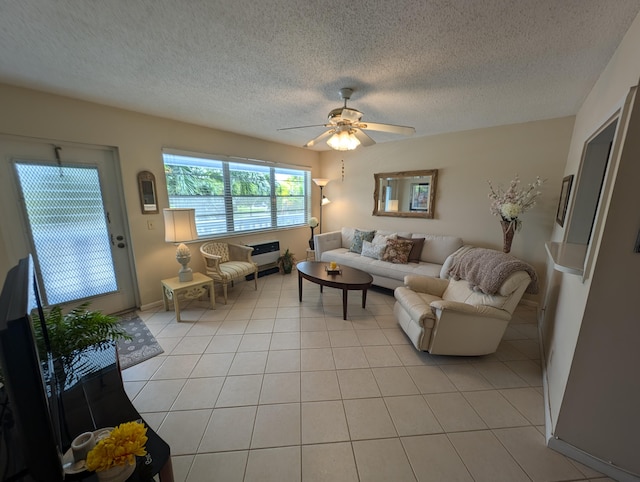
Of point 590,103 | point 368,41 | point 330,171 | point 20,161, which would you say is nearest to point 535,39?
point 368,41

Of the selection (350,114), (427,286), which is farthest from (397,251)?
(350,114)

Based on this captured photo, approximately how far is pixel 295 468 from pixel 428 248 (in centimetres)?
316

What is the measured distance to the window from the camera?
3.29 m

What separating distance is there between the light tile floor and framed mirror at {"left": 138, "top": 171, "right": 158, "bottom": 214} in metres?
1.39

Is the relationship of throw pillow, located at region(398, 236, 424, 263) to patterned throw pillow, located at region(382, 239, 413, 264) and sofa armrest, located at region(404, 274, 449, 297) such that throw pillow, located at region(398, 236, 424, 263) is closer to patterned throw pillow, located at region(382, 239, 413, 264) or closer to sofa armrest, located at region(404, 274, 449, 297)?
patterned throw pillow, located at region(382, 239, 413, 264)

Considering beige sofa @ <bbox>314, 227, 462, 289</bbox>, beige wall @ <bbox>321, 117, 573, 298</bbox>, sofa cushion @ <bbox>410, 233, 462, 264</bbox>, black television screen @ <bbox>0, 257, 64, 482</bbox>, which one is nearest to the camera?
black television screen @ <bbox>0, 257, 64, 482</bbox>

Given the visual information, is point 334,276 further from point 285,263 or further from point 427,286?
point 285,263

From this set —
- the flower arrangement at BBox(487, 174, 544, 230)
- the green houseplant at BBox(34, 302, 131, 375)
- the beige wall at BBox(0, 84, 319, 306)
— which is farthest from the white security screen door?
the flower arrangement at BBox(487, 174, 544, 230)

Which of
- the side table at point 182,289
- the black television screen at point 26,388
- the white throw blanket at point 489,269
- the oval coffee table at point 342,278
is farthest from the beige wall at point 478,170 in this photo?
the black television screen at point 26,388

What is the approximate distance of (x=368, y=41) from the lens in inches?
59.4

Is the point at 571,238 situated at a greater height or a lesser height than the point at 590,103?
lesser

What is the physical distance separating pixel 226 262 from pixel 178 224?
109cm

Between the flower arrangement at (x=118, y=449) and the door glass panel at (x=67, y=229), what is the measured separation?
271cm

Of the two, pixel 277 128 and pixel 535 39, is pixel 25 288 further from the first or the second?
pixel 277 128
